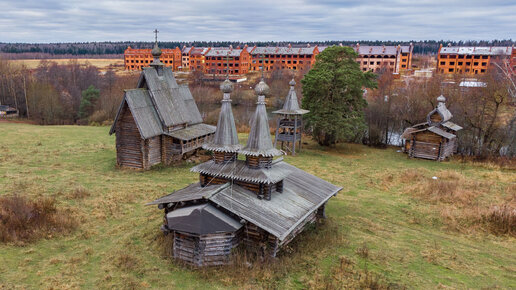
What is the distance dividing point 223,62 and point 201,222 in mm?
78876

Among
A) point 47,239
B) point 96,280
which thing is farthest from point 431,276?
point 47,239

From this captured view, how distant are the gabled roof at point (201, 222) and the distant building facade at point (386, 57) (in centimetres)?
7879

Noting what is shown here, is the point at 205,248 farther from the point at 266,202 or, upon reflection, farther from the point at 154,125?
the point at 154,125

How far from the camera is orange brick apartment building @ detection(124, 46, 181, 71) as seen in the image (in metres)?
94.9

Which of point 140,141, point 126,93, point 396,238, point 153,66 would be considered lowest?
point 396,238

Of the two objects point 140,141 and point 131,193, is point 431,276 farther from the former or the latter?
point 140,141

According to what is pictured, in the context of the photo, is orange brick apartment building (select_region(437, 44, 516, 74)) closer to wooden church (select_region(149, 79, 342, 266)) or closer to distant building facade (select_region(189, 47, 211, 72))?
distant building facade (select_region(189, 47, 211, 72))

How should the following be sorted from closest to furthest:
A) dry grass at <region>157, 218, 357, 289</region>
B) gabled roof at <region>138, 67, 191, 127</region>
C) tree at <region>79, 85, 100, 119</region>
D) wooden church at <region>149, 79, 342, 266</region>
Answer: dry grass at <region>157, 218, 357, 289</region>
wooden church at <region>149, 79, 342, 266</region>
gabled roof at <region>138, 67, 191, 127</region>
tree at <region>79, 85, 100, 119</region>

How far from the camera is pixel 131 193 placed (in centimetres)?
1877

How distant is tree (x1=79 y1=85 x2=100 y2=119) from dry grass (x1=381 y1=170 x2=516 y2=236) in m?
44.8

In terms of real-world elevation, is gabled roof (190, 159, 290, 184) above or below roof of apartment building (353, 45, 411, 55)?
below

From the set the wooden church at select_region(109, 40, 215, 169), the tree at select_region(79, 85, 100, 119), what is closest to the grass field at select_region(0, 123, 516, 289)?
the wooden church at select_region(109, 40, 215, 169)

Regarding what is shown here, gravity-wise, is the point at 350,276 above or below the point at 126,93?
below

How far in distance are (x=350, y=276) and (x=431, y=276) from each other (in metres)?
2.88
